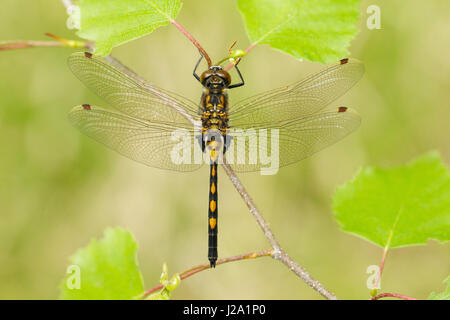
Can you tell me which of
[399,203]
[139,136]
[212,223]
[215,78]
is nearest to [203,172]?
[212,223]

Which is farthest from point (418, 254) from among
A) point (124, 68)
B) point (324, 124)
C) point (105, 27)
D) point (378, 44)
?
point (105, 27)

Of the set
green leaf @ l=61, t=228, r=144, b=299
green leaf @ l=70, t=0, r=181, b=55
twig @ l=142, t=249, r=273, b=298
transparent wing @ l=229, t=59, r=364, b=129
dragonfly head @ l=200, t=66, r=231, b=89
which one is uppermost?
green leaf @ l=70, t=0, r=181, b=55

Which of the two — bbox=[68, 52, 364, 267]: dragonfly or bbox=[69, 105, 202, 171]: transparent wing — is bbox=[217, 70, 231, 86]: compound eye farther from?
bbox=[69, 105, 202, 171]: transparent wing

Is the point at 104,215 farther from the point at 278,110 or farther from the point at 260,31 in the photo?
the point at 260,31

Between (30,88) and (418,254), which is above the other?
Answer: (30,88)

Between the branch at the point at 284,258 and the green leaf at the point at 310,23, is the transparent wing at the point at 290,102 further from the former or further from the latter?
the branch at the point at 284,258

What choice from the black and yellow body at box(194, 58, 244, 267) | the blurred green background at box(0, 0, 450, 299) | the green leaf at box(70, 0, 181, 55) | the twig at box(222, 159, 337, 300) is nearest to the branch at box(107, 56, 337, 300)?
the twig at box(222, 159, 337, 300)
